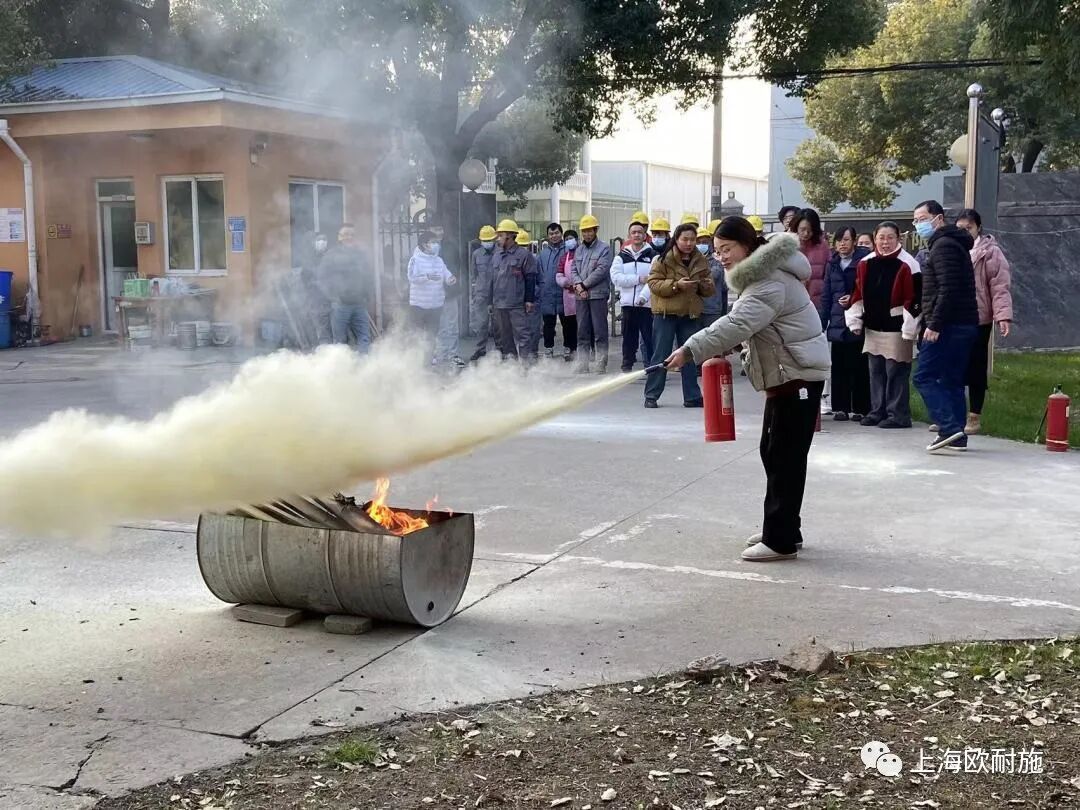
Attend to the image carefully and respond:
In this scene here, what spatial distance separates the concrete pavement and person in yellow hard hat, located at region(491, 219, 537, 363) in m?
5.95

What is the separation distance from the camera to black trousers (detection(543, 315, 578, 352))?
16.4 meters

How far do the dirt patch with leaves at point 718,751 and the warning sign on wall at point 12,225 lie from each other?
17167mm

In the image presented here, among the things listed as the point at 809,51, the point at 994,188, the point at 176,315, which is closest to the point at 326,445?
the point at 994,188

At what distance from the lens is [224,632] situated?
4.75 m

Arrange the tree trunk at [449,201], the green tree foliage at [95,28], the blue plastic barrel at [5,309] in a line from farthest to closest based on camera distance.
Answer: the tree trunk at [449,201]
the blue plastic barrel at [5,309]
the green tree foliage at [95,28]

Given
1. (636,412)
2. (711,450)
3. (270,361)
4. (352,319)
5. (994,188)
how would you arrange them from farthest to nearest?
(352,319) < (994,188) < (636,412) < (711,450) < (270,361)

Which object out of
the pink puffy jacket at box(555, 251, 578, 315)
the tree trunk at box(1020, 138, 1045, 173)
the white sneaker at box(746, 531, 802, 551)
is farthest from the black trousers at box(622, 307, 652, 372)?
the tree trunk at box(1020, 138, 1045, 173)

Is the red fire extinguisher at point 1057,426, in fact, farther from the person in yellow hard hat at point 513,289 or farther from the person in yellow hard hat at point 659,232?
the person in yellow hard hat at point 513,289

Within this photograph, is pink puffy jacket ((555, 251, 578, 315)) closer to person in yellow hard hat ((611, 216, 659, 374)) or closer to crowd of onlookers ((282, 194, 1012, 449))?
crowd of onlookers ((282, 194, 1012, 449))

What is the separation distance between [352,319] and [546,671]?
10.0m

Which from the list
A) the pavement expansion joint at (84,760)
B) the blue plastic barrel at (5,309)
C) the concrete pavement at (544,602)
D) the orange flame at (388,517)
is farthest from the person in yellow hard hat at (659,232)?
the pavement expansion joint at (84,760)

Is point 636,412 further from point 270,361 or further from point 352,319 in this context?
point 270,361

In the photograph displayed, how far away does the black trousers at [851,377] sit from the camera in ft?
33.8

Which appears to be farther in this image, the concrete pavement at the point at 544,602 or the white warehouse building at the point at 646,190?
the white warehouse building at the point at 646,190
